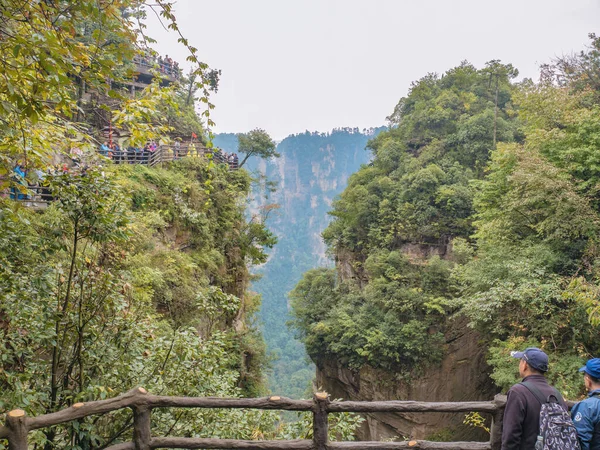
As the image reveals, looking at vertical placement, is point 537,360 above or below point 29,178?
below

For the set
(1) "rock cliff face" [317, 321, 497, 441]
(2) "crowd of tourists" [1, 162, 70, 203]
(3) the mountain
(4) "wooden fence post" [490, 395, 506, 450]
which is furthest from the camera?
(3) the mountain

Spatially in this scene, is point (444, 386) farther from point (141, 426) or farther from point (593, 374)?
point (141, 426)

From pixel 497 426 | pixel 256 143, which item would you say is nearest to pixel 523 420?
pixel 497 426

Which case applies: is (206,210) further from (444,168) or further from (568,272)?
(444,168)

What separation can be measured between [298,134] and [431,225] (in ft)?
401

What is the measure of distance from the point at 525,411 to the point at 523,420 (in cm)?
6

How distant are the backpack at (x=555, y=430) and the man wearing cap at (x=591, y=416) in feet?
0.42

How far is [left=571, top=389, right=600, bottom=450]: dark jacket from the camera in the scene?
249 centimetres

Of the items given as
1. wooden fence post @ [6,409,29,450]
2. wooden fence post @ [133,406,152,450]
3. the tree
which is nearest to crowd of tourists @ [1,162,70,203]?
wooden fence post @ [6,409,29,450]

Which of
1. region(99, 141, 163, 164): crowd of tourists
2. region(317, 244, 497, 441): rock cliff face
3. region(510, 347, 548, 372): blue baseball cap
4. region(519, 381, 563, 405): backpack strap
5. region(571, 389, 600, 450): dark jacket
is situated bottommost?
region(317, 244, 497, 441): rock cliff face

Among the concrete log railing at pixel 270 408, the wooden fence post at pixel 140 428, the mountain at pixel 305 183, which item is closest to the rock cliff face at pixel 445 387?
the concrete log railing at pixel 270 408

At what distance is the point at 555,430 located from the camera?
2352 mm

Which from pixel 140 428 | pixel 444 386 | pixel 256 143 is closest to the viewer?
pixel 140 428

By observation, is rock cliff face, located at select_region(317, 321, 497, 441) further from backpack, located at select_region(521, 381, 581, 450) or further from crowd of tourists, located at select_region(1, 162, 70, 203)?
crowd of tourists, located at select_region(1, 162, 70, 203)
